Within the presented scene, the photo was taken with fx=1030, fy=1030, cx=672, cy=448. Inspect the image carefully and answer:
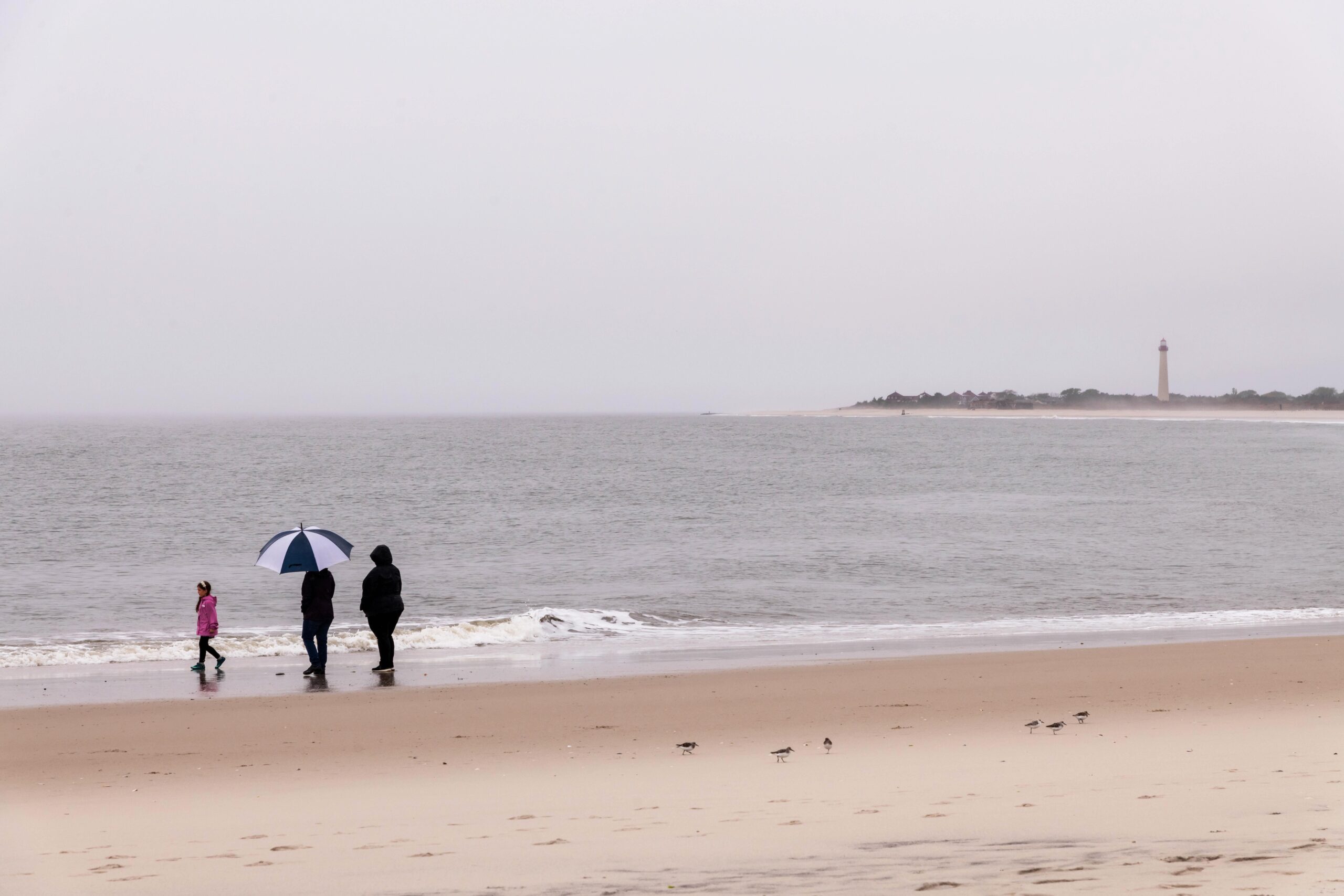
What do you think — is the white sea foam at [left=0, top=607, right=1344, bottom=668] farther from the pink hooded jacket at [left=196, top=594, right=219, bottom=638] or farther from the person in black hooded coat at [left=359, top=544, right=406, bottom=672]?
the person in black hooded coat at [left=359, top=544, right=406, bottom=672]

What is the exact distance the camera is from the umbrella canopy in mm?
13047

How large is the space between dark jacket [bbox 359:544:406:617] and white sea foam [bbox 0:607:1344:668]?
8.17 ft

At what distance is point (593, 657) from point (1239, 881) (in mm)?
10881

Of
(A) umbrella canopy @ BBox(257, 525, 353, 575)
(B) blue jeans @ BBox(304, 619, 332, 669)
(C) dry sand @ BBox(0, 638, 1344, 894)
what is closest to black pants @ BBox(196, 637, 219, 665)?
(A) umbrella canopy @ BBox(257, 525, 353, 575)

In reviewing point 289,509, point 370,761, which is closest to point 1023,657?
point 370,761

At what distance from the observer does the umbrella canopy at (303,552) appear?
13047 millimetres

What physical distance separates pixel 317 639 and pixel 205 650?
1.78 metres

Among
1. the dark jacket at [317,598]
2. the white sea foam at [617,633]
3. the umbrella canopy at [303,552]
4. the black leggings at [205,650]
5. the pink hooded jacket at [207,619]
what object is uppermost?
the umbrella canopy at [303,552]

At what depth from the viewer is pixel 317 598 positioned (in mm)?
13227

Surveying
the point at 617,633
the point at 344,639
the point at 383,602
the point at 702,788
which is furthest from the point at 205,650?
the point at 702,788

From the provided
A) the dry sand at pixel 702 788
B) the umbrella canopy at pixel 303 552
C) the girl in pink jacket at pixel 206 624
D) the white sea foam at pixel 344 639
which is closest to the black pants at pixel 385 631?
the umbrella canopy at pixel 303 552

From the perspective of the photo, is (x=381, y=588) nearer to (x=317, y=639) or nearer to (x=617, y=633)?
(x=317, y=639)

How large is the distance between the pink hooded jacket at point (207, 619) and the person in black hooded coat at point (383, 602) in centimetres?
216

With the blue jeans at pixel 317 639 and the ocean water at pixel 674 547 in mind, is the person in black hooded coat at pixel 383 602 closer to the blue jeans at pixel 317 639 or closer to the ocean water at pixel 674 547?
the blue jeans at pixel 317 639
